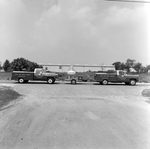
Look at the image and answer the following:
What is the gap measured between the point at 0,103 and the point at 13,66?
54700mm

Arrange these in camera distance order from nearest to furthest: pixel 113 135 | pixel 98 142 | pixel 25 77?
pixel 98 142 → pixel 113 135 → pixel 25 77

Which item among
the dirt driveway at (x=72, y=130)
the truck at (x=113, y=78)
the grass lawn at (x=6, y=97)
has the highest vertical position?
the truck at (x=113, y=78)

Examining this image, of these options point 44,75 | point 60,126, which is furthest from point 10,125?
point 44,75

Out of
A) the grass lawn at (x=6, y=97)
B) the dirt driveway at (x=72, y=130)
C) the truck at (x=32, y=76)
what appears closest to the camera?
the dirt driveway at (x=72, y=130)

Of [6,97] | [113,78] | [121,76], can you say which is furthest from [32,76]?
[121,76]

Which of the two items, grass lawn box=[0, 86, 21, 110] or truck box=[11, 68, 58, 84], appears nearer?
grass lawn box=[0, 86, 21, 110]

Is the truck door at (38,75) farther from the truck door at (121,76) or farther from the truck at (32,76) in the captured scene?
the truck door at (121,76)

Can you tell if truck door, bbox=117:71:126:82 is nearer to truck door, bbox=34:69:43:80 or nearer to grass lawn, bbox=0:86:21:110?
truck door, bbox=34:69:43:80

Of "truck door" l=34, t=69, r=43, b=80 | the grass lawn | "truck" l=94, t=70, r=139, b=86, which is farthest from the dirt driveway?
"truck" l=94, t=70, r=139, b=86

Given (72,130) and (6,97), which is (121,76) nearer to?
(6,97)

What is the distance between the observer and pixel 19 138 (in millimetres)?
3006

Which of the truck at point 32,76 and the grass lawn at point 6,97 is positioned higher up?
the truck at point 32,76

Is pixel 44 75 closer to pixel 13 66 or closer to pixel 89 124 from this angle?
pixel 89 124

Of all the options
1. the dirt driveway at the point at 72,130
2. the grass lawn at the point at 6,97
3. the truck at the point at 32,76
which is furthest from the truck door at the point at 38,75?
the dirt driveway at the point at 72,130
